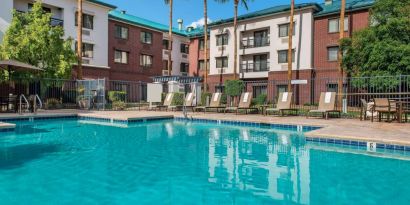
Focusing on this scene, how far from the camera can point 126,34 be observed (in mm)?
29953

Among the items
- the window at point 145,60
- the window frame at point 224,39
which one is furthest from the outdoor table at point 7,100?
the window frame at point 224,39

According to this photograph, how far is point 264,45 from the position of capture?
28.5 m

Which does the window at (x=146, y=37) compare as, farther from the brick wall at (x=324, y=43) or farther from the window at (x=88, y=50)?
the brick wall at (x=324, y=43)

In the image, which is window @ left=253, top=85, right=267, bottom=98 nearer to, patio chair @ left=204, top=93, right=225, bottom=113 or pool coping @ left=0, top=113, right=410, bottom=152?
patio chair @ left=204, top=93, right=225, bottom=113

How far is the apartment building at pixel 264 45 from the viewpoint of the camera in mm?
25516

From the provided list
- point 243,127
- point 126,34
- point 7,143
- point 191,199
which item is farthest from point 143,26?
point 191,199

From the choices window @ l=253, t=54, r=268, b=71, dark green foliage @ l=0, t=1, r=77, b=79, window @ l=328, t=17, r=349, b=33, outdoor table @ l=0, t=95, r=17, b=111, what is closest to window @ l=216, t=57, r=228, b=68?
window @ l=253, t=54, r=268, b=71

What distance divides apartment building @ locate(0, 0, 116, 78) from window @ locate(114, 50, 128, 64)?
1.59 meters

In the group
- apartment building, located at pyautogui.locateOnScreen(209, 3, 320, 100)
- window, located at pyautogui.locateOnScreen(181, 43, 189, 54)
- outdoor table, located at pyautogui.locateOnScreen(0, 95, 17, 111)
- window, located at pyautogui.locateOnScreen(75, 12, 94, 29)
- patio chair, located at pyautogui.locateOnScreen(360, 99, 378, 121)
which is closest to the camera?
patio chair, located at pyautogui.locateOnScreen(360, 99, 378, 121)

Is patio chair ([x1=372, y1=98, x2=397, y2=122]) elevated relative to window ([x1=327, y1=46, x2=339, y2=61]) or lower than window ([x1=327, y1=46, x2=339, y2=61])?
lower

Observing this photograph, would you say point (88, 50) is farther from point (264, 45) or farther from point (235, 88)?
point (264, 45)

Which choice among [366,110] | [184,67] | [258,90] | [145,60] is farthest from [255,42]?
[366,110]

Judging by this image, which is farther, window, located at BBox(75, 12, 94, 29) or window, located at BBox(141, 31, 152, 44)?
window, located at BBox(141, 31, 152, 44)

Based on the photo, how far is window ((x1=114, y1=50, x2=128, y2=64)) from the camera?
95.4 feet
